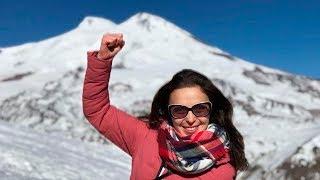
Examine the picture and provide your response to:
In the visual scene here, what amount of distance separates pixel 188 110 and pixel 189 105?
3cm

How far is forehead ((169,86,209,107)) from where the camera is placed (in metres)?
3.57

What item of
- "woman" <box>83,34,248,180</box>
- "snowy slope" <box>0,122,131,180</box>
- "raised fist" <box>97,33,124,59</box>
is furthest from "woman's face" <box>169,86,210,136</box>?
"snowy slope" <box>0,122,131,180</box>

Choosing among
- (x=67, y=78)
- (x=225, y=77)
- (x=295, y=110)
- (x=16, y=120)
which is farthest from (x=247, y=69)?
(x=16, y=120)

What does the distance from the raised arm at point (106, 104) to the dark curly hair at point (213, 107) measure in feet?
0.39

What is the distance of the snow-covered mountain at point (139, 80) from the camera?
6700cm

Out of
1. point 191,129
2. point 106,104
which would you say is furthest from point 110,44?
point 191,129

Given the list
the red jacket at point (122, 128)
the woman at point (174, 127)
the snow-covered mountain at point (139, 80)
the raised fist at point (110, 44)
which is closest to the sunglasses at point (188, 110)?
the woman at point (174, 127)

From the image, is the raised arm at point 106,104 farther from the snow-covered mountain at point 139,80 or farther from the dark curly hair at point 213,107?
the snow-covered mountain at point 139,80

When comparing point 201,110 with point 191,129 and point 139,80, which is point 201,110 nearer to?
point 191,129

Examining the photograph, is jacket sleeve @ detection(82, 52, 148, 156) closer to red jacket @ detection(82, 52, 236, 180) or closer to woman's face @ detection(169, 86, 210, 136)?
red jacket @ detection(82, 52, 236, 180)

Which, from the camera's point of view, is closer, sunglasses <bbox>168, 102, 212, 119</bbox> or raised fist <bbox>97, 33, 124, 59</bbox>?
raised fist <bbox>97, 33, 124, 59</bbox>

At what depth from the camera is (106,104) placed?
3.60 metres

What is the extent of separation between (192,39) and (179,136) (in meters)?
119

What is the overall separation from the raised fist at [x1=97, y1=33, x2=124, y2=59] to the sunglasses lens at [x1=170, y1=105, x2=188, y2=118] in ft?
1.34
